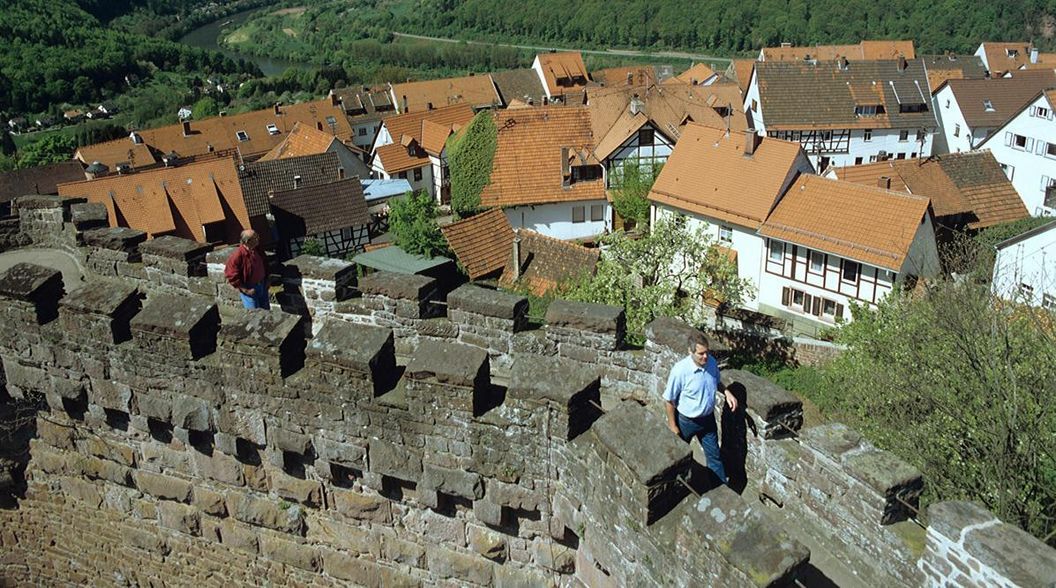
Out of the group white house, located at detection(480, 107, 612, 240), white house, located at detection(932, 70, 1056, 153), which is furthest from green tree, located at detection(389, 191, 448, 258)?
white house, located at detection(932, 70, 1056, 153)

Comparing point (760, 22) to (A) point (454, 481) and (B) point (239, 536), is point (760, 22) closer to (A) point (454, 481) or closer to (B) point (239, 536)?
(B) point (239, 536)

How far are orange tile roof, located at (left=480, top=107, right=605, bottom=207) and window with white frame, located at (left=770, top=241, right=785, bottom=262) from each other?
30.0 feet

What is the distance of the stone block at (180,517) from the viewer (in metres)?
8.57

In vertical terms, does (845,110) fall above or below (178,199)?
above

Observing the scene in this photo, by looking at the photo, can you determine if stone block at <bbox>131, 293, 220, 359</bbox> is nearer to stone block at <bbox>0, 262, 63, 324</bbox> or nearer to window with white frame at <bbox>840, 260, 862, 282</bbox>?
stone block at <bbox>0, 262, 63, 324</bbox>

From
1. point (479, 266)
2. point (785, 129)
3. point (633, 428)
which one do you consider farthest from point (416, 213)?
point (785, 129)

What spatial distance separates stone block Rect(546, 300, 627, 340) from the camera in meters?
8.19

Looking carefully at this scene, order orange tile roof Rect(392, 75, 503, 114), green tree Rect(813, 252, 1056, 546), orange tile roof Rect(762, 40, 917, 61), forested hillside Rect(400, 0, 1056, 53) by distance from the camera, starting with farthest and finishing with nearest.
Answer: forested hillside Rect(400, 0, 1056, 53) → orange tile roof Rect(762, 40, 917, 61) → orange tile roof Rect(392, 75, 503, 114) → green tree Rect(813, 252, 1056, 546)

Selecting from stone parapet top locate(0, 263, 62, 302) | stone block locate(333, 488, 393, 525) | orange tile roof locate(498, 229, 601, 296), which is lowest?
orange tile roof locate(498, 229, 601, 296)

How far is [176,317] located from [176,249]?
2.80m

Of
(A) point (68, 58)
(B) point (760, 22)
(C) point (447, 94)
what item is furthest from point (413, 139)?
(B) point (760, 22)

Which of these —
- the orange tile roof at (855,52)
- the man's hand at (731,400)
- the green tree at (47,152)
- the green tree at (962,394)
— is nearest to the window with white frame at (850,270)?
the green tree at (962,394)

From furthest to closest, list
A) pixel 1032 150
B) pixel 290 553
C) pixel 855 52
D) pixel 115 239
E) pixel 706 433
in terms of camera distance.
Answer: pixel 855 52
pixel 1032 150
pixel 115 239
pixel 290 553
pixel 706 433

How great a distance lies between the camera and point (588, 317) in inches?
324
